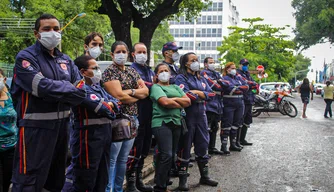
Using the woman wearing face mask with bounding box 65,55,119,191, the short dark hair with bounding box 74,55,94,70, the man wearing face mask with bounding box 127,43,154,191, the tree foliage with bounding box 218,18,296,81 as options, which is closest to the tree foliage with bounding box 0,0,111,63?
the tree foliage with bounding box 218,18,296,81

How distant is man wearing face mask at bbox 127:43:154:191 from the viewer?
5676 mm

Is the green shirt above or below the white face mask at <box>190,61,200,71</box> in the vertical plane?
below

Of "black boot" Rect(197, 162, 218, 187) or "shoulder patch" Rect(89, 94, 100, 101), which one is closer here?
"shoulder patch" Rect(89, 94, 100, 101)

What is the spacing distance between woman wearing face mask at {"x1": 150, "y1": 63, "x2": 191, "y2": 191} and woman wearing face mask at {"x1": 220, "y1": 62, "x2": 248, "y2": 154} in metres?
3.45

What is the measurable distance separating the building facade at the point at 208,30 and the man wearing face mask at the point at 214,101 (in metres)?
83.4

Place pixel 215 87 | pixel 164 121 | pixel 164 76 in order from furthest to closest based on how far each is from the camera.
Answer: pixel 215 87
pixel 164 76
pixel 164 121

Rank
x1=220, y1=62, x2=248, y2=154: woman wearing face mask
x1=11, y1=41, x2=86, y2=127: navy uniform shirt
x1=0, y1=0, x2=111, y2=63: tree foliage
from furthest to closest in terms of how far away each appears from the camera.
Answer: x1=0, y1=0, x2=111, y2=63: tree foliage, x1=220, y1=62, x2=248, y2=154: woman wearing face mask, x1=11, y1=41, x2=86, y2=127: navy uniform shirt

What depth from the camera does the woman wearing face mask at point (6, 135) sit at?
14.4ft

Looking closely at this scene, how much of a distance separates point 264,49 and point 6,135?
41670mm

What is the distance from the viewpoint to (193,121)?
20.1ft

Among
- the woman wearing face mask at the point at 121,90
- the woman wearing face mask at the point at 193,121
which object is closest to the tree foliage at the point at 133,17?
the woman wearing face mask at the point at 193,121

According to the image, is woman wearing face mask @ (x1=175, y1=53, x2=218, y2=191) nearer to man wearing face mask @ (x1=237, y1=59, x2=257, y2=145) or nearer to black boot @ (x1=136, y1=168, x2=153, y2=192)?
black boot @ (x1=136, y1=168, x2=153, y2=192)

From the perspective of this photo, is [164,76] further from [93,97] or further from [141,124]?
[93,97]

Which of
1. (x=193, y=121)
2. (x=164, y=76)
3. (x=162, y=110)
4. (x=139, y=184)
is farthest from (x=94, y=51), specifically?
(x=139, y=184)
